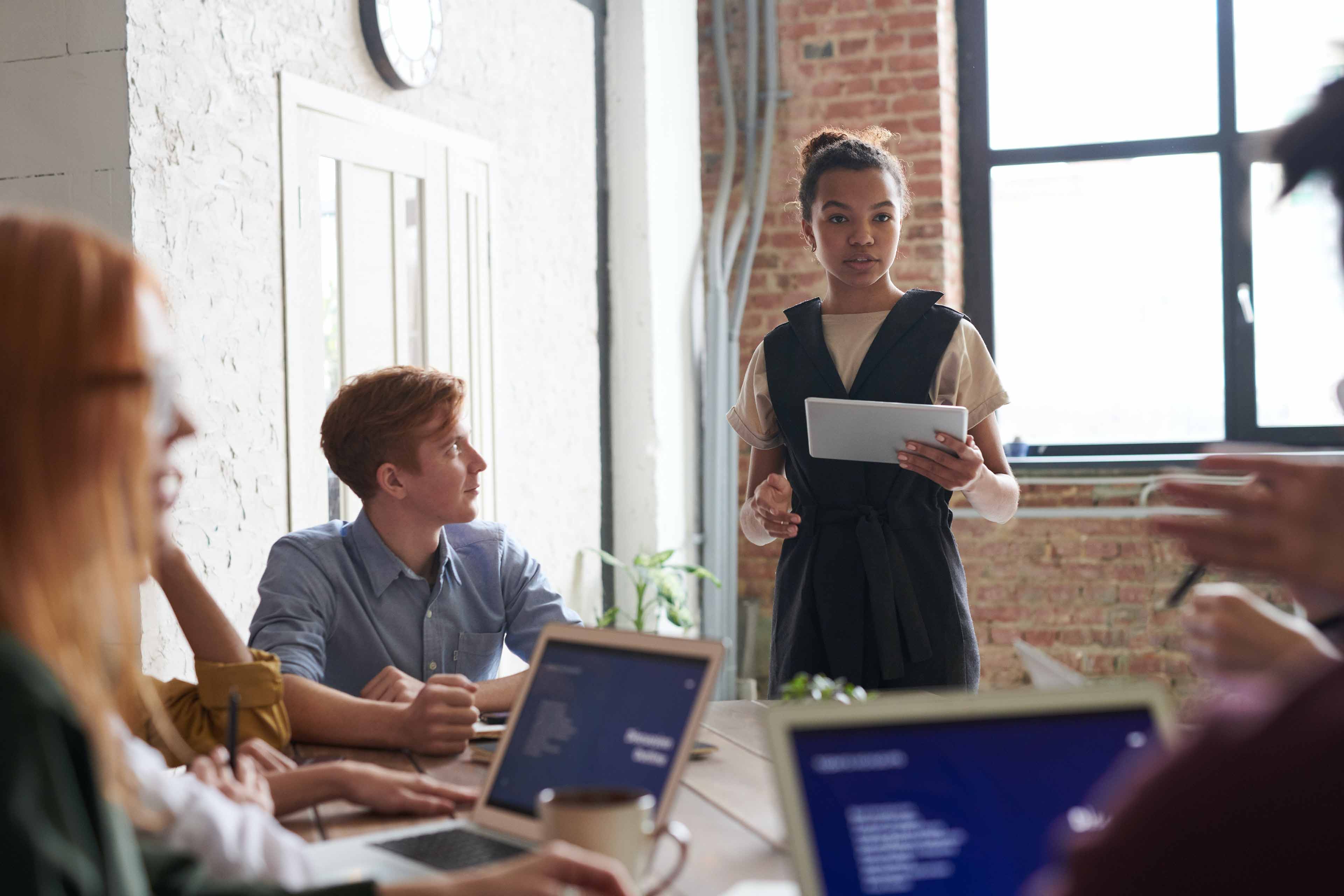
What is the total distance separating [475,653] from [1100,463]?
3169mm

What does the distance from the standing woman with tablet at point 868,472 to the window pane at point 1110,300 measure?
248 centimetres

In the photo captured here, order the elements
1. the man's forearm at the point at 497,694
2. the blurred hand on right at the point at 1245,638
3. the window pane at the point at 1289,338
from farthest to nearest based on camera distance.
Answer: the window pane at the point at 1289,338 < the man's forearm at the point at 497,694 < the blurred hand on right at the point at 1245,638

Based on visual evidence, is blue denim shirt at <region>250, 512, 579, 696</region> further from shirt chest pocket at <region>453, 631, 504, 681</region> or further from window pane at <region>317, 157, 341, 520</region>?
window pane at <region>317, 157, 341, 520</region>

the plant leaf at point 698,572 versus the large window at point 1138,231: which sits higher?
the large window at point 1138,231

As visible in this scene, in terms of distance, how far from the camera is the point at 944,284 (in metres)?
4.61

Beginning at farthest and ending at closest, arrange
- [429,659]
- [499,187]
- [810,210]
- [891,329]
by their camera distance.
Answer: [499,187] → [810,210] → [891,329] → [429,659]

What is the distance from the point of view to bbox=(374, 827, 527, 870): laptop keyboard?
1106 millimetres

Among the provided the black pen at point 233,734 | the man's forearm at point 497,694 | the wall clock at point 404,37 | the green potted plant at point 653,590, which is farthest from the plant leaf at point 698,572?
the black pen at point 233,734

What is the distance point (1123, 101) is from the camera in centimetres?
471

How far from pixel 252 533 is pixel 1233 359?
3523 mm

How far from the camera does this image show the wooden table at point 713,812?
→ 3.64 ft

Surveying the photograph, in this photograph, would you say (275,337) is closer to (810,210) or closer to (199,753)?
(810,210)

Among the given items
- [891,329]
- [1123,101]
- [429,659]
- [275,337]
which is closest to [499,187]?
[275,337]

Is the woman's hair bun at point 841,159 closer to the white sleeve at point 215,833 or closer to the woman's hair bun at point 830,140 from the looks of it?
the woman's hair bun at point 830,140
